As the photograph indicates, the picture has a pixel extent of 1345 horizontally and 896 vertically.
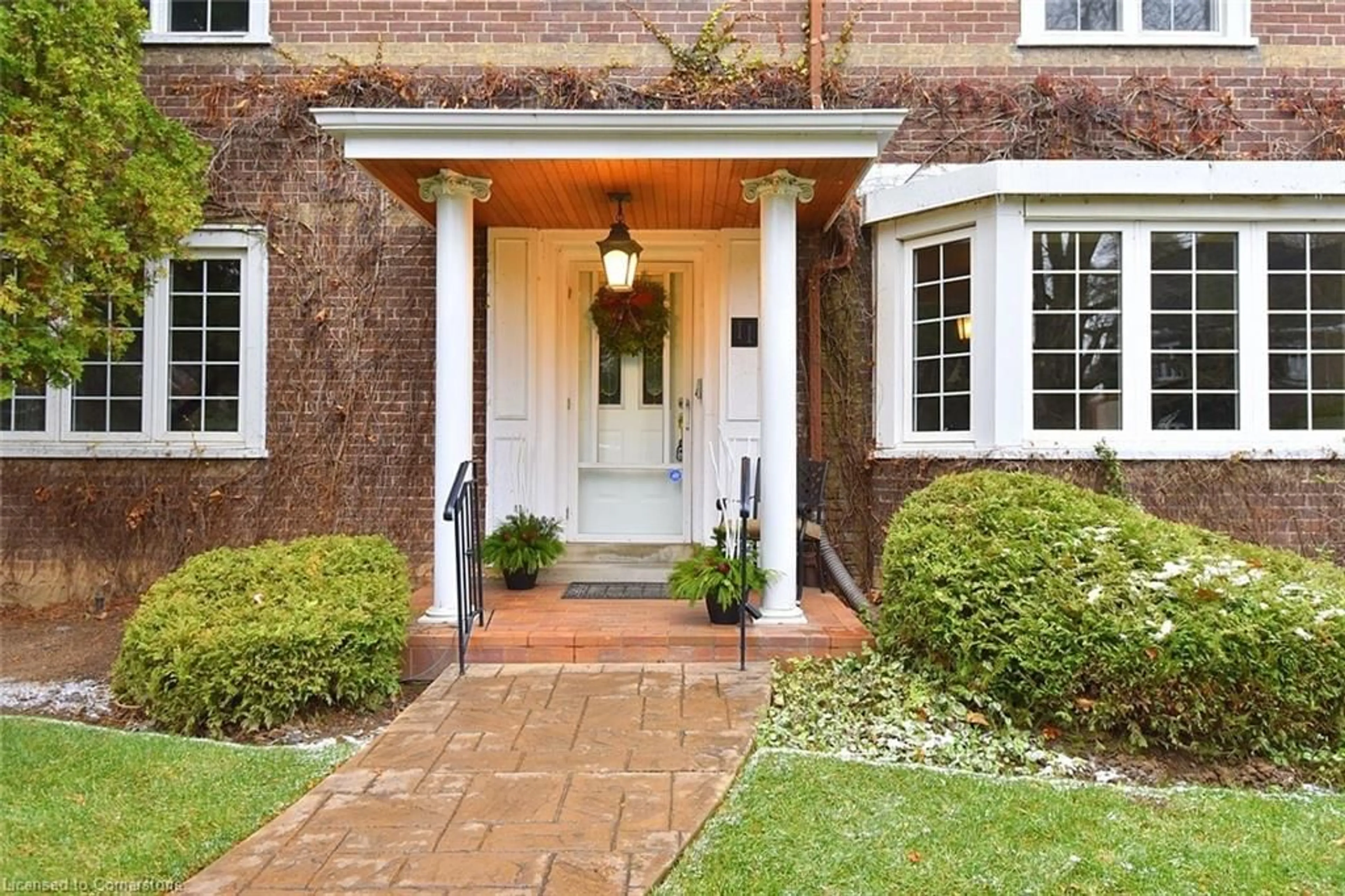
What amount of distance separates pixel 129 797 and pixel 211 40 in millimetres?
5837

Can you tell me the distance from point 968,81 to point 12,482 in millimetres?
7864

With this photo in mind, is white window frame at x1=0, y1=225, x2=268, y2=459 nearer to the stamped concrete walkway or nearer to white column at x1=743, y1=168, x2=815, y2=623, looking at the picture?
the stamped concrete walkway

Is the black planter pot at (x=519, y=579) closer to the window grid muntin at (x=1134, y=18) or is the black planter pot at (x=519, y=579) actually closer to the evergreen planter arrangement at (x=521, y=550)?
the evergreen planter arrangement at (x=521, y=550)

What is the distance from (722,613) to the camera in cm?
499

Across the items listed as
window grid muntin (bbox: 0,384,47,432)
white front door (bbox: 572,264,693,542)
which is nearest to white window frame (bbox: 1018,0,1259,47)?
white front door (bbox: 572,264,693,542)

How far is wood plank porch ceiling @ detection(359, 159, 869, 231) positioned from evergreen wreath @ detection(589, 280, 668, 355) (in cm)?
46

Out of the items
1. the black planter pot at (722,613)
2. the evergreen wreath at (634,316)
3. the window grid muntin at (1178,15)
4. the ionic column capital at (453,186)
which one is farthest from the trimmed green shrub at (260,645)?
the window grid muntin at (1178,15)

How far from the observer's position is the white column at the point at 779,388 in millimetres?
5062

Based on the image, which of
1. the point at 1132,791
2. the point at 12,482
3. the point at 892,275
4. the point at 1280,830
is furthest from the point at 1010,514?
the point at 12,482

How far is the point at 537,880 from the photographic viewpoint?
2.51 m

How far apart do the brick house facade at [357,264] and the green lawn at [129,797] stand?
2.77 metres

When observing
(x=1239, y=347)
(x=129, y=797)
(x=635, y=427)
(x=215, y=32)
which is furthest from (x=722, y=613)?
(x=215, y=32)

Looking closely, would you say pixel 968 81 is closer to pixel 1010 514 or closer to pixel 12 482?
pixel 1010 514

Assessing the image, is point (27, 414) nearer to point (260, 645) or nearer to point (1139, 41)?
point (260, 645)
